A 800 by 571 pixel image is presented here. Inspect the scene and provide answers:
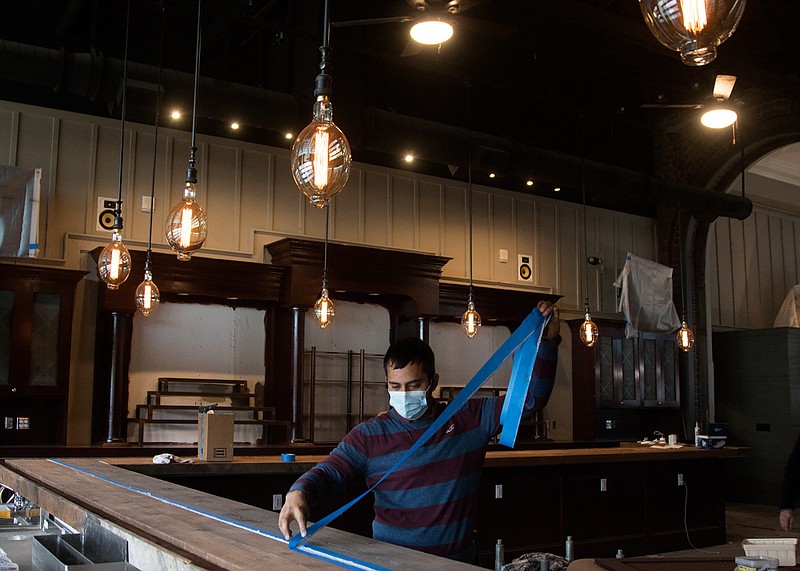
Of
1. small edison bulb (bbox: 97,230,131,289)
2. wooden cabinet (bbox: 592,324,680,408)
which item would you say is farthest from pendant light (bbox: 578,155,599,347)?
small edison bulb (bbox: 97,230,131,289)

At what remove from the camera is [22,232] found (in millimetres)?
7602

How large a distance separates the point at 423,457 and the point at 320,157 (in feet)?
3.68

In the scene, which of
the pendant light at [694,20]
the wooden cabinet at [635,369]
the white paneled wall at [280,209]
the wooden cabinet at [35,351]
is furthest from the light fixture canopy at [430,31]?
the wooden cabinet at [635,369]

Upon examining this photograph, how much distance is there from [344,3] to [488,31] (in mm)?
2444

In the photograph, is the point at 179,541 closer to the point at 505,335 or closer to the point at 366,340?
the point at 366,340

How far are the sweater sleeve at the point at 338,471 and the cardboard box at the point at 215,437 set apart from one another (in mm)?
2924

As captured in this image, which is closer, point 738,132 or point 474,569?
point 474,569

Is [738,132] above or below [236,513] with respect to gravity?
above

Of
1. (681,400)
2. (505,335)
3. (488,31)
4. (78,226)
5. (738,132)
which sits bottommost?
(681,400)

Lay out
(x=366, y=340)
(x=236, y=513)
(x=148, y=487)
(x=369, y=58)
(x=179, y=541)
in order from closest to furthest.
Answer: (x=179, y=541), (x=236, y=513), (x=148, y=487), (x=369, y=58), (x=366, y=340)

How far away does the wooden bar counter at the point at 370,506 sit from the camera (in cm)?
198

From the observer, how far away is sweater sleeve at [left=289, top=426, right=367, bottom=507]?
8.11 feet

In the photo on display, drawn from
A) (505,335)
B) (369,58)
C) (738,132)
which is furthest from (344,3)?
(738,132)

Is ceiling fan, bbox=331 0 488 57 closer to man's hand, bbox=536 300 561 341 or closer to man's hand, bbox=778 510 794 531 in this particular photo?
man's hand, bbox=536 300 561 341
